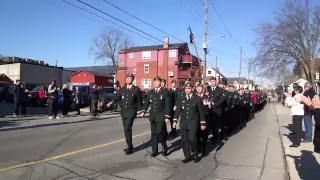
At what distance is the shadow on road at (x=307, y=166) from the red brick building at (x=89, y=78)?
194ft

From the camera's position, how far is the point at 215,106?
1045cm

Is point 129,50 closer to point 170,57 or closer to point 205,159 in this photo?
point 170,57

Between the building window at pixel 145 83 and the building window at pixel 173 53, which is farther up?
the building window at pixel 173 53

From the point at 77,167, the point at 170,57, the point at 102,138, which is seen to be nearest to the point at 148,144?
the point at 102,138

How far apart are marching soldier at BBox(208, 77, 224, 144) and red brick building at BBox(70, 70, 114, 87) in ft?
184

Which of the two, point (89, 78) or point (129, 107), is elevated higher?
point (89, 78)

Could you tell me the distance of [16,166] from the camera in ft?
20.6

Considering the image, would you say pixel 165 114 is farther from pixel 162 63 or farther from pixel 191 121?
pixel 162 63

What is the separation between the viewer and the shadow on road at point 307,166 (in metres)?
6.25

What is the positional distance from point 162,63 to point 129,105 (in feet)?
174

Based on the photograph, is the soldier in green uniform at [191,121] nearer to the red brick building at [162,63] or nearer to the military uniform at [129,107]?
the military uniform at [129,107]

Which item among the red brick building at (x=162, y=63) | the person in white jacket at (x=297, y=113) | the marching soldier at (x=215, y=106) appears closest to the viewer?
the person in white jacket at (x=297, y=113)

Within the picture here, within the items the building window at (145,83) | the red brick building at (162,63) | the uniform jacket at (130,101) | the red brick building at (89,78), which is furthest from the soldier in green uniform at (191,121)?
the red brick building at (89,78)

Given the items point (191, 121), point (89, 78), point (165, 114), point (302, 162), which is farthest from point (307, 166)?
point (89, 78)
